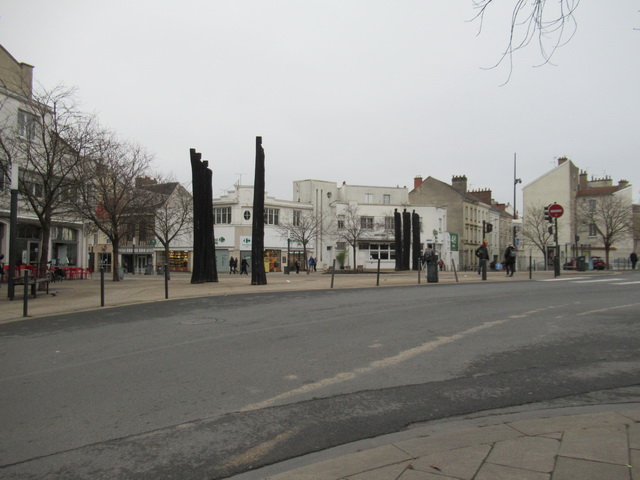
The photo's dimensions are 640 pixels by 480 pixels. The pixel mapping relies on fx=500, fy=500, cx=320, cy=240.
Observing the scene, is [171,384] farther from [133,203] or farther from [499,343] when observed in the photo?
[133,203]

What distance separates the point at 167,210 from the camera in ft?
137

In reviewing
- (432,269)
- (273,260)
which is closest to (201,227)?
(432,269)

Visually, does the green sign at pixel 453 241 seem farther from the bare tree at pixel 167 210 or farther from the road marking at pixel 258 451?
the road marking at pixel 258 451

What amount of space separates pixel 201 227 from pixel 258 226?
3.58 m

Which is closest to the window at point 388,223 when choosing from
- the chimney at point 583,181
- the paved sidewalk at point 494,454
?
the chimney at point 583,181

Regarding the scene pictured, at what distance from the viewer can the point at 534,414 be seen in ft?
14.9

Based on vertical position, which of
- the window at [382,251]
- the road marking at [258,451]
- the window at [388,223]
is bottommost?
the road marking at [258,451]

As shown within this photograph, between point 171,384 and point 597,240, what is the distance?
237ft

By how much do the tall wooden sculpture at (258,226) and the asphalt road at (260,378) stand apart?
11.0 meters

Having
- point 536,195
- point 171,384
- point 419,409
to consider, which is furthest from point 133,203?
point 536,195

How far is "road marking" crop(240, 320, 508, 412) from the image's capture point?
5.04 metres

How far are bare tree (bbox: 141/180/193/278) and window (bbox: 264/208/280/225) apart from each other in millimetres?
11695

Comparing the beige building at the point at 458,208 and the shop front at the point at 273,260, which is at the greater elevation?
the beige building at the point at 458,208

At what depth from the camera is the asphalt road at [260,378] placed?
13.0ft
